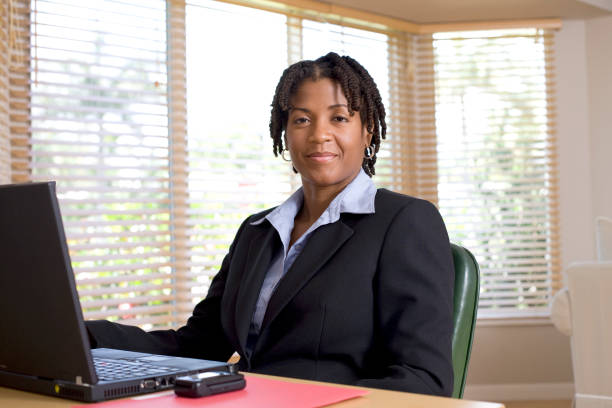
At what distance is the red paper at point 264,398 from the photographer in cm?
90

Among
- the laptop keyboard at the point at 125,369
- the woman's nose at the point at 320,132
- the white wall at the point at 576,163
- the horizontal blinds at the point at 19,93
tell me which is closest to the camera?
the laptop keyboard at the point at 125,369

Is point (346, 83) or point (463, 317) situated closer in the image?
point (463, 317)

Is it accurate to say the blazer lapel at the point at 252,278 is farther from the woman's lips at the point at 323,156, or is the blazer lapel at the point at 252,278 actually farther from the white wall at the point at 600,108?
the white wall at the point at 600,108

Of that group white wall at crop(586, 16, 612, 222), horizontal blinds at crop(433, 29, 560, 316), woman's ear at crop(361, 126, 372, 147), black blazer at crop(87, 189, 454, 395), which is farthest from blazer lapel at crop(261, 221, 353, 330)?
white wall at crop(586, 16, 612, 222)

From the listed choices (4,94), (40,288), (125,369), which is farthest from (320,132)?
(4,94)

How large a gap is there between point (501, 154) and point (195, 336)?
3.31 metres

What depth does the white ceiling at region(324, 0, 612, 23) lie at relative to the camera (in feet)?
13.6

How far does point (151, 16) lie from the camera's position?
11.1 ft

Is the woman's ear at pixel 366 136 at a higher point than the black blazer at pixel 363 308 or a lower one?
higher

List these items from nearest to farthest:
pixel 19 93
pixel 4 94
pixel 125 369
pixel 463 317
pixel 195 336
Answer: pixel 125 369 < pixel 463 317 < pixel 195 336 < pixel 4 94 < pixel 19 93

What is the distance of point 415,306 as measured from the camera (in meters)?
1.28

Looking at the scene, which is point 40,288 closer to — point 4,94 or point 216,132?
point 4,94

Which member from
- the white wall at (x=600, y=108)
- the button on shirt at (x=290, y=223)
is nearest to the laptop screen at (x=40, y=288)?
the button on shirt at (x=290, y=223)

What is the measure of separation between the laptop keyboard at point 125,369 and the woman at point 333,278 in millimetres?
314
